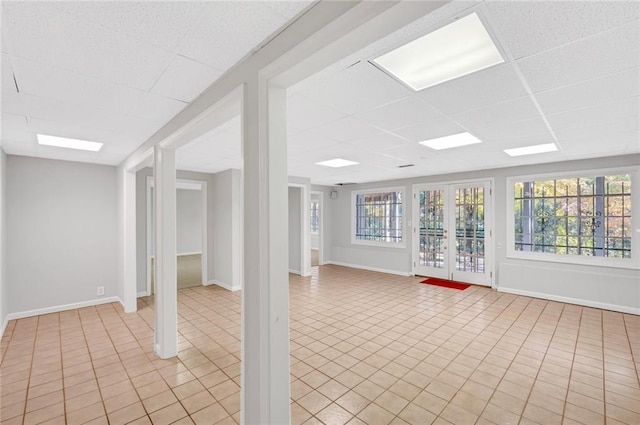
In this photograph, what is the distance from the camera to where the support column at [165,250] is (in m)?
2.91

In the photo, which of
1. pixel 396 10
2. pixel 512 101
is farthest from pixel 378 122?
pixel 396 10

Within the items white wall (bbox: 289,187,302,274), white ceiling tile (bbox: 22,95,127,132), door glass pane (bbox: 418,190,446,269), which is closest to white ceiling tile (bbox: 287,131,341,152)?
Answer: white ceiling tile (bbox: 22,95,127,132)

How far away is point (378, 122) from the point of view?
2.82 meters

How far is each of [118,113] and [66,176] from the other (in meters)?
3.04

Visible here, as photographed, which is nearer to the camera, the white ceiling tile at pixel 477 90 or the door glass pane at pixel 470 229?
the white ceiling tile at pixel 477 90

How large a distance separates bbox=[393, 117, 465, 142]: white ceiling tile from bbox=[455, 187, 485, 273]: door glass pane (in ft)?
11.2

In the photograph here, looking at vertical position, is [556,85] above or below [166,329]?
above

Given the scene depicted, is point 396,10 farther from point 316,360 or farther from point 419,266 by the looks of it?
point 419,266

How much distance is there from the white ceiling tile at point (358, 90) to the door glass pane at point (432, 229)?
4.86 m

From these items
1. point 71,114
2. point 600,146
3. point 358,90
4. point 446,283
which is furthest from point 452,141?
point 71,114

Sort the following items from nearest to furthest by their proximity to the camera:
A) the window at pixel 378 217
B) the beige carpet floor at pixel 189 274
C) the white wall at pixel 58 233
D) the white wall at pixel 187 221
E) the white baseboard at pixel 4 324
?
the white baseboard at pixel 4 324
the white wall at pixel 58 233
the beige carpet floor at pixel 189 274
the window at pixel 378 217
the white wall at pixel 187 221

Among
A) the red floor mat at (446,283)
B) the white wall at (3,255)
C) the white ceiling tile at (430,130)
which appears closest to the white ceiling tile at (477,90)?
the white ceiling tile at (430,130)

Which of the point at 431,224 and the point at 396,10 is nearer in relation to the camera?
the point at 396,10

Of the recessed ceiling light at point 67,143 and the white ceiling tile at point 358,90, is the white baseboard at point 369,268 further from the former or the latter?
the recessed ceiling light at point 67,143
